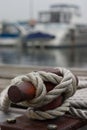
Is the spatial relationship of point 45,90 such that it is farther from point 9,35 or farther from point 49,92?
point 9,35

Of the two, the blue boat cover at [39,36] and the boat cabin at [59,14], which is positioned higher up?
the boat cabin at [59,14]

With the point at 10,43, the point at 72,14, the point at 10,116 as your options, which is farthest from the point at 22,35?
the point at 10,116

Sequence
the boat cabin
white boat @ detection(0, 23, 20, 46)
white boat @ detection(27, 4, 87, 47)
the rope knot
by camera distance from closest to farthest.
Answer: the rope knot, white boat @ detection(27, 4, 87, 47), white boat @ detection(0, 23, 20, 46), the boat cabin

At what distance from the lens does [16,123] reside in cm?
169

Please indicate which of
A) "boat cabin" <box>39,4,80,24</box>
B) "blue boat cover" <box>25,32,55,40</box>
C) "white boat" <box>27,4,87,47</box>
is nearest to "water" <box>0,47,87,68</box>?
"white boat" <box>27,4,87,47</box>

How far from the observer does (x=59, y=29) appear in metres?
34.8

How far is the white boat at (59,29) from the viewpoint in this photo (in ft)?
112

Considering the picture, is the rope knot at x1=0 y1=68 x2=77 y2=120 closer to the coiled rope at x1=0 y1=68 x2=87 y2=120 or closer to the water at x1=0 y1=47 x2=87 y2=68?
the coiled rope at x1=0 y1=68 x2=87 y2=120

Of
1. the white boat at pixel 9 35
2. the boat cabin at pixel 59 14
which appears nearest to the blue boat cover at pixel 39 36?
the white boat at pixel 9 35

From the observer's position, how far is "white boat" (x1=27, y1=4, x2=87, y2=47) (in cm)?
3406

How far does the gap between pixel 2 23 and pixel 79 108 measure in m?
38.8

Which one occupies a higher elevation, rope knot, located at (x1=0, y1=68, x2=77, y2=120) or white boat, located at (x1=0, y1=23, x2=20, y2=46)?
rope knot, located at (x1=0, y1=68, x2=77, y2=120)

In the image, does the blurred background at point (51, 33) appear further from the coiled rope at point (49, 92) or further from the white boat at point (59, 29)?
the coiled rope at point (49, 92)

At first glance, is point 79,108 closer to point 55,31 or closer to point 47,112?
point 47,112
